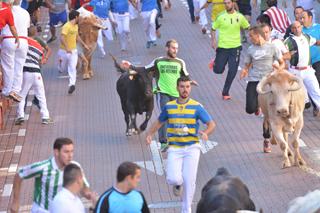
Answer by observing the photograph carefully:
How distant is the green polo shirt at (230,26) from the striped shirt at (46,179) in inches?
405

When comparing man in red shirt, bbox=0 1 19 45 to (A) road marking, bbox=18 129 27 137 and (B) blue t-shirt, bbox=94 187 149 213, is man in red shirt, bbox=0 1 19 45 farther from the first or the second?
(B) blue t-shirt, bbox=94 187 149 213

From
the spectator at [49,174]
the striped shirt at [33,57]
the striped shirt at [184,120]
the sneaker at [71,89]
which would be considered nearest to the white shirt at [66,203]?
the spectator at [49,174]

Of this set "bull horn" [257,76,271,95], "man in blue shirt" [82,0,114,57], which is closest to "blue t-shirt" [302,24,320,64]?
"bull horn" [257,76,271,95]

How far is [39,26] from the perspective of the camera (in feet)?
98.2

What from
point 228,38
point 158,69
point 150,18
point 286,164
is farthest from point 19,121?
point 150,18

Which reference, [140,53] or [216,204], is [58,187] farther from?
[140,53]

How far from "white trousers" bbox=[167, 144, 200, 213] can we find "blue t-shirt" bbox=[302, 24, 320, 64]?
6.30m

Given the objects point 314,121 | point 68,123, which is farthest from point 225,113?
point 68,123

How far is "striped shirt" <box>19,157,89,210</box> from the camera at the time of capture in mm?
9930

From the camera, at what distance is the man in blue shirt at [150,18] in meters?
26.3

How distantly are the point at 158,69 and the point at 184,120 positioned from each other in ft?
11.8

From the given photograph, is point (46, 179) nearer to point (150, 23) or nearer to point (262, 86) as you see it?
point (262, 86)

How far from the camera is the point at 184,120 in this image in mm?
12602

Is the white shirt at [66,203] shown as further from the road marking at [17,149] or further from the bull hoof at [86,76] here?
the bull hoof at [86,76]
